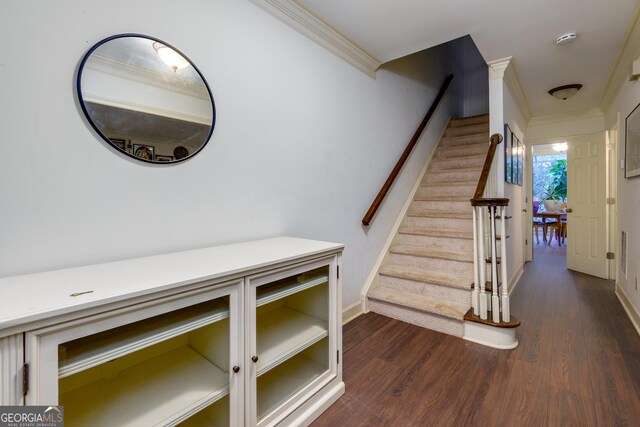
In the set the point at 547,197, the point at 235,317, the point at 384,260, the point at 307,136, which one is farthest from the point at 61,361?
the point at 547,197

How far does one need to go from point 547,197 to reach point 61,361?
34.1 ft

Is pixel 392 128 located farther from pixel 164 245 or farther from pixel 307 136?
pixel 164 245

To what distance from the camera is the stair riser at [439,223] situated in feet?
9.79

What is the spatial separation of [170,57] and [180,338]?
4.17 feet

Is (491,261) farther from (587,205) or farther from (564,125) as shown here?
(564,125)

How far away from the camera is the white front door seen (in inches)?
153

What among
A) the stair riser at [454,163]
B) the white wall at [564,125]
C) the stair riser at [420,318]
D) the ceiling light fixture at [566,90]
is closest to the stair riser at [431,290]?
the stair riser at [420,318]

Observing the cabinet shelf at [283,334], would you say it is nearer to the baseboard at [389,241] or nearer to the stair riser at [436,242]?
the baseboard at [389,241]

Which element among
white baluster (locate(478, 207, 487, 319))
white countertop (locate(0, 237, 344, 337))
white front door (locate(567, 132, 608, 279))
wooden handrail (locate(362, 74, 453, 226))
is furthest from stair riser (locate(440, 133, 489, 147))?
white countertop (locate(0, 237, 344, 337))

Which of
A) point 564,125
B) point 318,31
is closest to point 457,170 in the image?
point 564,125

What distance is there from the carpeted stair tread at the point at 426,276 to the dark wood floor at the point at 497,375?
425 millimetres

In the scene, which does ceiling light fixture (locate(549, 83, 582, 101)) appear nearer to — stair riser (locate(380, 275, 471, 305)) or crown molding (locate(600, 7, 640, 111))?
crown molding (locate(600, 7, 640, 111))

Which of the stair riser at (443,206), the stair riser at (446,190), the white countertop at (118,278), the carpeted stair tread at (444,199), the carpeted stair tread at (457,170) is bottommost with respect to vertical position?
the white countertop at (118,278)

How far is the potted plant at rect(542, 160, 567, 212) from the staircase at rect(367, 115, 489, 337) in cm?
520
